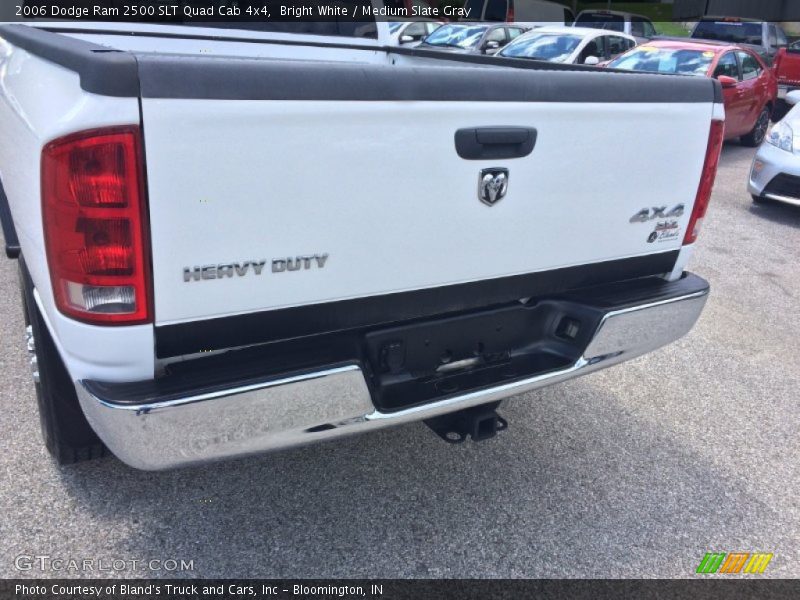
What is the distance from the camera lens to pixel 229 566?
7.83 ft

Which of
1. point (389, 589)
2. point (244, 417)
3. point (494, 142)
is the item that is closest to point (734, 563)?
point (389, 589)

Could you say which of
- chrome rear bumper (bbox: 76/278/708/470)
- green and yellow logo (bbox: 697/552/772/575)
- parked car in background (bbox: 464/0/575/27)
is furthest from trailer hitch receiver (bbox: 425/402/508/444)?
parked car in background (bbox: 464/0/575/27)

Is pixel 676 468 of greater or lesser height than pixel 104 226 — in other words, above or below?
below

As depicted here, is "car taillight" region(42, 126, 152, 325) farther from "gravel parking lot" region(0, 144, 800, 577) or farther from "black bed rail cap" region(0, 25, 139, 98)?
"gravel parking lot" region(0, 144, 800, 577)

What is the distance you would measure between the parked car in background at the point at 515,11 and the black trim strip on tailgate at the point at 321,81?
18690 mm

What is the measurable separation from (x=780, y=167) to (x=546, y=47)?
5.67 meters

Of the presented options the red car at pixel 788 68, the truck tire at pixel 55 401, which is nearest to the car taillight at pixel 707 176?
the truck tire at pixel 55 401

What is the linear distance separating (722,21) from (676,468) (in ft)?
52.1

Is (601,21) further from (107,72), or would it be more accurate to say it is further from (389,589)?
(107,72)

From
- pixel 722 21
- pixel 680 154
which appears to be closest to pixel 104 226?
pixel 680 154

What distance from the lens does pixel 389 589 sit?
2.35 meters

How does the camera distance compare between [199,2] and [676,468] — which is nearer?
[676,468]

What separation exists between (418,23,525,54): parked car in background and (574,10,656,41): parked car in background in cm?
326

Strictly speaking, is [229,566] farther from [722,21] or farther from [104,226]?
[722,21]
